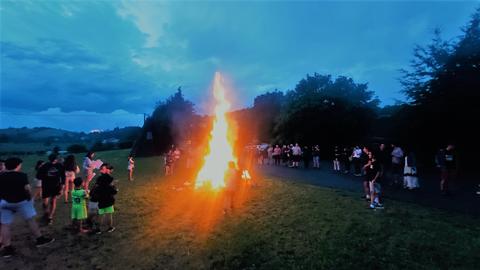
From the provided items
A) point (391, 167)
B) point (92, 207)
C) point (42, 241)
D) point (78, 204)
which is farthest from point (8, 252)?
point (391, 167)

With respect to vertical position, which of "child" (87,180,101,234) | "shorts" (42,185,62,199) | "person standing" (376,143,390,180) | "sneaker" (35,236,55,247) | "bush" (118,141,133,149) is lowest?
"sneaker" (35,236,55,247)

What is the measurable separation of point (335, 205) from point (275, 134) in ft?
98.8

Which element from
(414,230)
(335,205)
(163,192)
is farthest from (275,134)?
(414,230)

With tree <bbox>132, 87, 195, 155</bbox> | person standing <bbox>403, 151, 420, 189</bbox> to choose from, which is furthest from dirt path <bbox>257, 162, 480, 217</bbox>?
tree <bbox>132, 87, 195, 155</bbox>

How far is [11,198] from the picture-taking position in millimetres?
7469

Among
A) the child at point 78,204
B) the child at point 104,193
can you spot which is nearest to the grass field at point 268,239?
the child at point 78,204

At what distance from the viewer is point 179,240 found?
8.31m

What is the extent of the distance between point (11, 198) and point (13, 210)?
0.34 meters

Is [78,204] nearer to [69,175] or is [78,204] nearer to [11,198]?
[11,198]

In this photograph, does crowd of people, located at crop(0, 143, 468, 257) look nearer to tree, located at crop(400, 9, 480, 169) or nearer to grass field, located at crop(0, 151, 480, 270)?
grass field, located at crop(0, 151, 480, 270)

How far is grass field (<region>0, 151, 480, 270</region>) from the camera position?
6852mm

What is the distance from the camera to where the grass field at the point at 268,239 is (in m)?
6.85

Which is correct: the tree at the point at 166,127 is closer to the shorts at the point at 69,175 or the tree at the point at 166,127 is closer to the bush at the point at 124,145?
the bush at the point at 124,145

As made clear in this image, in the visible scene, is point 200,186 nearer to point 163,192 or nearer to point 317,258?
point 163,192
